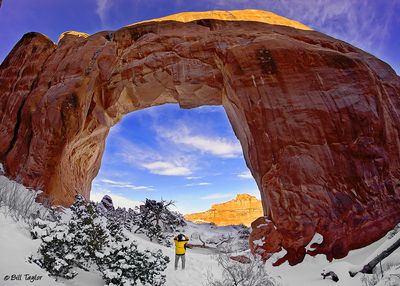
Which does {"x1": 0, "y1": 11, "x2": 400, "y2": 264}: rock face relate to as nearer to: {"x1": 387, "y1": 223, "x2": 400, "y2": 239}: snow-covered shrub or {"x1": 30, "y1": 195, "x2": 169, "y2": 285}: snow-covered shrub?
{"x1": 387, "y1": 223, "x2": 400, "y2": 239}: snow-covered shrub

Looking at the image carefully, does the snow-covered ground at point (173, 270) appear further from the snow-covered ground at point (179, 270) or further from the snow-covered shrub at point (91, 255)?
the snow-covered shrub at point (91, 255)

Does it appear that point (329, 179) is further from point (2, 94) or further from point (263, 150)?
point (2, 94)

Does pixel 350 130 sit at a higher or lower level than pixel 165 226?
higher

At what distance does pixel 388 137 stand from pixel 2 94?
1832cm

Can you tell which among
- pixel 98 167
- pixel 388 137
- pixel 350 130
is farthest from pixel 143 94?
pixel 388 137

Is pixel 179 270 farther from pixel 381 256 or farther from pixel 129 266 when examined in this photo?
pixel 381 256

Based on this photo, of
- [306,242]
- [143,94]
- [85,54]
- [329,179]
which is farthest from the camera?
[143,94]

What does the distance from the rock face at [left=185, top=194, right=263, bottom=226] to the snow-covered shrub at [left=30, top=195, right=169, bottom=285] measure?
2843 inches

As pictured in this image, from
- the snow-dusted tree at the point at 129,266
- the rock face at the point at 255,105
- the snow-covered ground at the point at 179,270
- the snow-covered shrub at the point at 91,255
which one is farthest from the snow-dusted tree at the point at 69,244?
the rock face at the point at 255,105

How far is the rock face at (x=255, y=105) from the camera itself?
10.9 meters

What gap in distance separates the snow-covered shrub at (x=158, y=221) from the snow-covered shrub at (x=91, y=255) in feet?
36.9

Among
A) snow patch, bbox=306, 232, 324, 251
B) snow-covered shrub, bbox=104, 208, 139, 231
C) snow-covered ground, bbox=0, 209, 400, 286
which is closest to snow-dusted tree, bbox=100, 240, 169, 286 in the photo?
snow-covered ground, bbox=0, 209, 400, 286

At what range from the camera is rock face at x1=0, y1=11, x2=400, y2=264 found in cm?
1089

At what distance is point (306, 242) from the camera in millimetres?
10289
